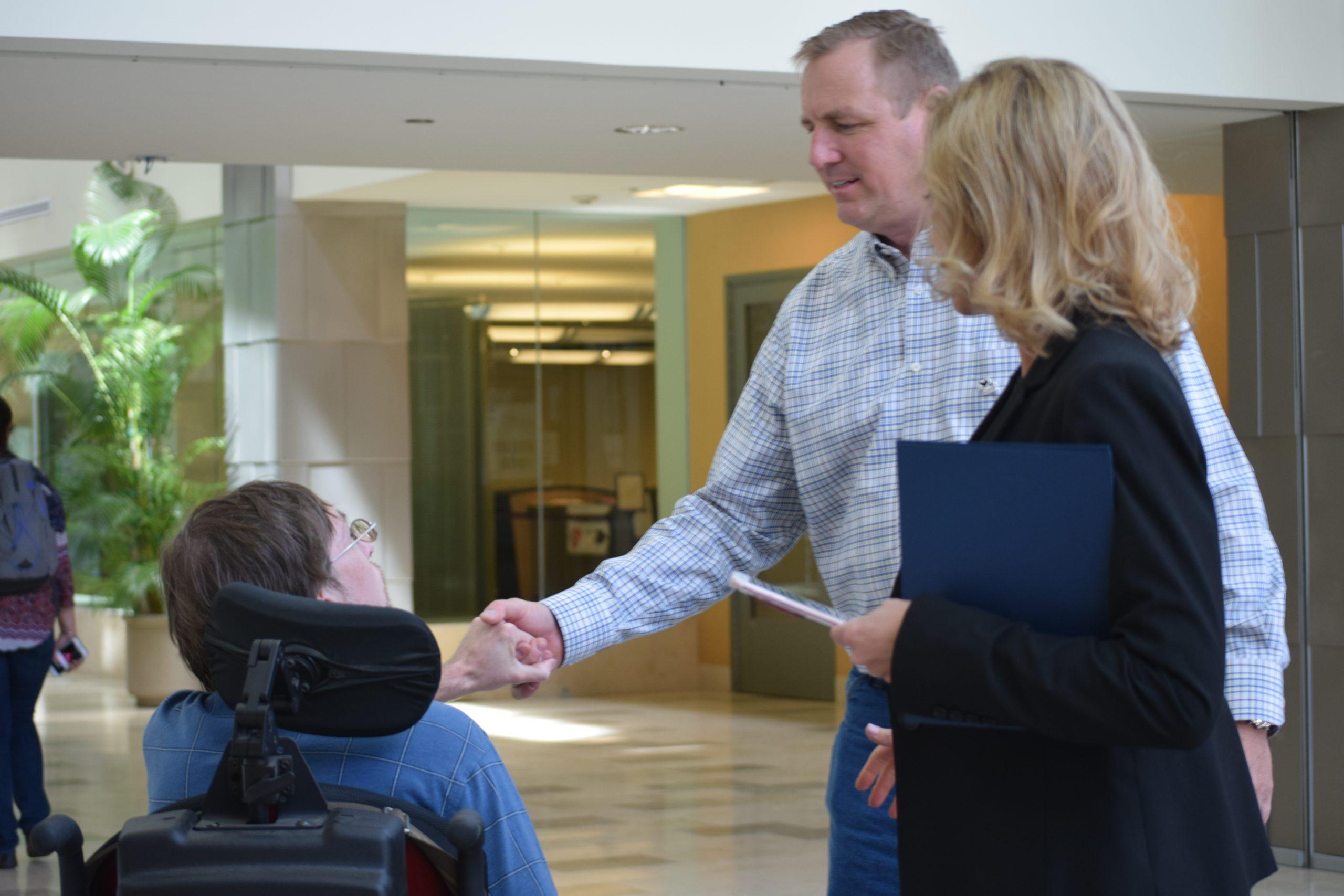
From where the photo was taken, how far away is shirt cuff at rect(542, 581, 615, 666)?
220 centimetres

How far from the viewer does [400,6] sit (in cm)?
460

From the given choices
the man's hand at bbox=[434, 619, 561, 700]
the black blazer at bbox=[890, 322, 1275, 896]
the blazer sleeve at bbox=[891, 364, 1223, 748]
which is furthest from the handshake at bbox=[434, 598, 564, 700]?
the blazer sleeve at bbox=[891, 364, 1223, 748]

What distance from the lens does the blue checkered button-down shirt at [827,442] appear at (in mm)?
2062

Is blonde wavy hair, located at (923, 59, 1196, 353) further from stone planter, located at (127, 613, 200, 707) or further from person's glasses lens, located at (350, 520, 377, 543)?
stone planter, located at (127, 613, 200, 707)

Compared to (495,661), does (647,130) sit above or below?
above

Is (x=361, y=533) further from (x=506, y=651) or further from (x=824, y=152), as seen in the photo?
(x=824, y=152)

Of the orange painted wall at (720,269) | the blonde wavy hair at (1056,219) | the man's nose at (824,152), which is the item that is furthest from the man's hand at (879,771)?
the orange painted wall at (720,269)

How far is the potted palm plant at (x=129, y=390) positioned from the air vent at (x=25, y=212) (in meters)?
2.25

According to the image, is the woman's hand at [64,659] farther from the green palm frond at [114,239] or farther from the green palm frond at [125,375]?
the green palm frond at [114,239]

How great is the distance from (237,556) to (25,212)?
13.2 m

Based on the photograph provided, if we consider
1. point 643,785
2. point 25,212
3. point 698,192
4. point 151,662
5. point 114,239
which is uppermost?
point 25,212

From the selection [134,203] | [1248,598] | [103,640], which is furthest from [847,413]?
[103,640]

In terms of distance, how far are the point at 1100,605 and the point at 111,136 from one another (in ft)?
17.6

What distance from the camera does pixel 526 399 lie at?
1096cm
